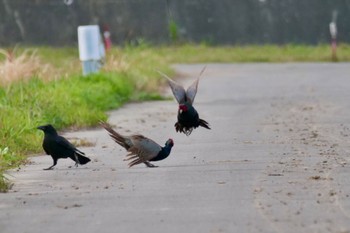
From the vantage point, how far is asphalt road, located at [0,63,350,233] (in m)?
9.47

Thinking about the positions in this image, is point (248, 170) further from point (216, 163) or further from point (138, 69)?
point (138, 69)

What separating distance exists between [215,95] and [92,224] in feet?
49.8

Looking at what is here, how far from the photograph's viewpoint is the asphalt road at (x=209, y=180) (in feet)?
31.1

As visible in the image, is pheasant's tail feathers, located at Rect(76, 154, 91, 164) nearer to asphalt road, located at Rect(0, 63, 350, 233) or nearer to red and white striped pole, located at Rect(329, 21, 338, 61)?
asphalt road, located at Rect(0, 63, 350, 233)

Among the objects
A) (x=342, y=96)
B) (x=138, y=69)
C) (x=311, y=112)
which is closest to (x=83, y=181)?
(x=311, y=112)

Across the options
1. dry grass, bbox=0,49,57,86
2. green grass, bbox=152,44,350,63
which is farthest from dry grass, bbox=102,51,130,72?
green grass, bbox=152,44,350,63

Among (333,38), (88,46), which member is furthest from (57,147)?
(333,38)

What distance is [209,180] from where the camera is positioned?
11984mm

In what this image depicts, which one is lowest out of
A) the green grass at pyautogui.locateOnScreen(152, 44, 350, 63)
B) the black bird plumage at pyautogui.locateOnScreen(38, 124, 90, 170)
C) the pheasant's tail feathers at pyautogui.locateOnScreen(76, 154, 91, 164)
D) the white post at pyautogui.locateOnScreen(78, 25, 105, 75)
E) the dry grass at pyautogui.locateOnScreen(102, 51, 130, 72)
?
the green grass at pyautogui.locateOnScreen(152, 44, 350, 63)

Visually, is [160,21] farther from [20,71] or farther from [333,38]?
[20,71]

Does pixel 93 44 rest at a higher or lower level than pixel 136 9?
higher

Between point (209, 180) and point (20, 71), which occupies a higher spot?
point (209, 180)

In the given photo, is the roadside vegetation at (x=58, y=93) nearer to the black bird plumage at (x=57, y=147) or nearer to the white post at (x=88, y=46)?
the white post at (x=88, y=46)

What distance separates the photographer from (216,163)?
44.4 feet
